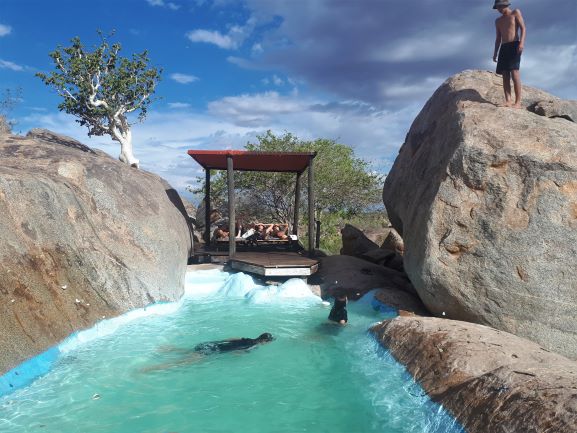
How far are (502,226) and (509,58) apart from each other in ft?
9.75

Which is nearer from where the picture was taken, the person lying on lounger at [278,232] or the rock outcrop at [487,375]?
the rock outcrop at [487,375]

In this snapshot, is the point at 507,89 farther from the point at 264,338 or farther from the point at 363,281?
the point at 264,338

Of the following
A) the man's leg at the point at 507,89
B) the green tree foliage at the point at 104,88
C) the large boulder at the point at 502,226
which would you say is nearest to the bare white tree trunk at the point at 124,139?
the green tree foliage at the point at 104,88

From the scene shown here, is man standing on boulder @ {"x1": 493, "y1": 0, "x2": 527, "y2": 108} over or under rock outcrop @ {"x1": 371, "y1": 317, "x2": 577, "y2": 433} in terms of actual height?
over

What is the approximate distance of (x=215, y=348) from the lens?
657 cm

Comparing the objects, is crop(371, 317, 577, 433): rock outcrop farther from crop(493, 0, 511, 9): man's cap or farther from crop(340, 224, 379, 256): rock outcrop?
crop(340, 224, 379, 256): rock outcrop

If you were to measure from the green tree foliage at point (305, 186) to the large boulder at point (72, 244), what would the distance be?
8.63 m

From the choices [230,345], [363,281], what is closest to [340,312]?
[230,345]

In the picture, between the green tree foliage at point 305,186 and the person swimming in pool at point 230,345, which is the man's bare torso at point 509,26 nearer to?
the person swimming in pool at point 230,345

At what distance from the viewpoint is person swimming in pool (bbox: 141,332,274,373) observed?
6.19 meters

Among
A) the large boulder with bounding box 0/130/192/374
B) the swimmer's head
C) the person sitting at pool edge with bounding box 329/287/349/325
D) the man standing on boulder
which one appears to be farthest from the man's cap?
the large boulder with bounding box 0/130/192/374

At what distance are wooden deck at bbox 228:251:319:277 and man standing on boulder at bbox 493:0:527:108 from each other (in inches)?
199

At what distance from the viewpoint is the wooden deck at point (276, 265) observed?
33.2 ft

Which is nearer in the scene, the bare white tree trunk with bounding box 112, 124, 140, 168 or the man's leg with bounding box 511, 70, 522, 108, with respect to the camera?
the man's leg with bounding box 511, 70, 522, 108
